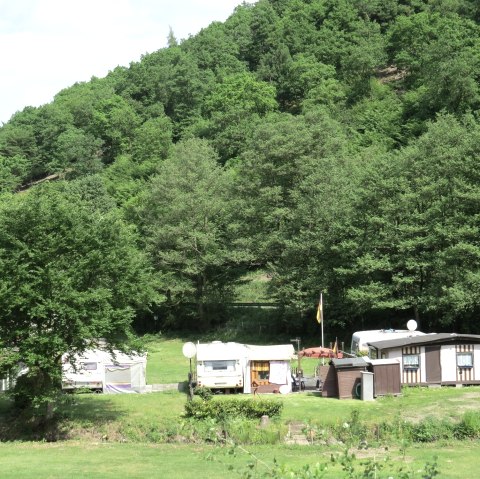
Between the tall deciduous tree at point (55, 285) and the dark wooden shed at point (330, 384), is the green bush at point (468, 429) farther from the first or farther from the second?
the tall deciduous tree at point (55, 285)

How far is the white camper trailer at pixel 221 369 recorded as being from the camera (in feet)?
105

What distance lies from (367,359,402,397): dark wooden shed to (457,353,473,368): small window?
3.86m

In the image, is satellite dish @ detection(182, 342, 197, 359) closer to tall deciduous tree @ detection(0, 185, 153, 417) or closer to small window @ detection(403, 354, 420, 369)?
tall deciduous tree @ detection(0, 185, 153, 417)

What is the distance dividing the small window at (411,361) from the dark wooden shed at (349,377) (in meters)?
2.81

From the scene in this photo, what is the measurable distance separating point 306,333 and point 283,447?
89.0ft

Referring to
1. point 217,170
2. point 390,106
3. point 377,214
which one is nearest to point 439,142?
point 377,214

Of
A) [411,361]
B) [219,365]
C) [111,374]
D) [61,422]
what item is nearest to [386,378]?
[411,361]

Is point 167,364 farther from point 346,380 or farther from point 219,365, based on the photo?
point 346,380

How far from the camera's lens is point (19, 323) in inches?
1085

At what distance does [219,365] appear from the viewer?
105ft

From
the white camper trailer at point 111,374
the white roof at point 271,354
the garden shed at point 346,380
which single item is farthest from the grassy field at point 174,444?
the white roof at point 271,354

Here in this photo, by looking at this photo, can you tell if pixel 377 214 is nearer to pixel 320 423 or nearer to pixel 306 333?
pixel 306 333

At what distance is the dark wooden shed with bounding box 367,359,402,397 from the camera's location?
2989 centimetres

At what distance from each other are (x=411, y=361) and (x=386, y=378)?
2619 millimetres
